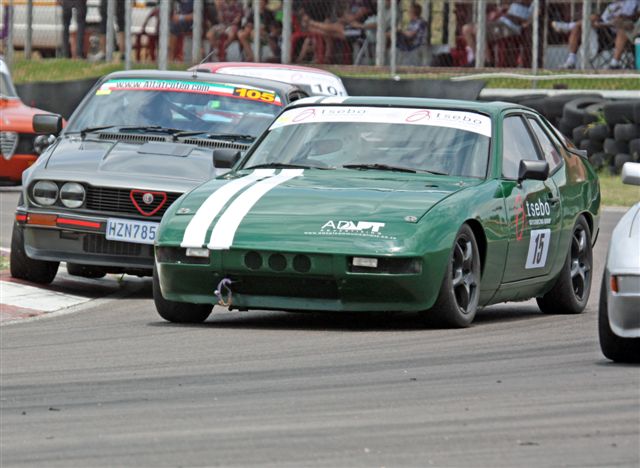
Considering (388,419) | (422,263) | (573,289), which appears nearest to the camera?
(388,419)

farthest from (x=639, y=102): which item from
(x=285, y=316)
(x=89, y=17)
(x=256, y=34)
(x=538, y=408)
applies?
(x=538, y=408)

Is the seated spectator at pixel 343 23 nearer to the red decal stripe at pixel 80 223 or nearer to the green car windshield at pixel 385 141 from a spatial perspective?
the red decal stripe at pixel 80 223

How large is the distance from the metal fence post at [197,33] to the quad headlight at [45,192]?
52.7 feet

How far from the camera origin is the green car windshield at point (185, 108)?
39.7 feet

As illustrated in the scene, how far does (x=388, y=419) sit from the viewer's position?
601 centimetres

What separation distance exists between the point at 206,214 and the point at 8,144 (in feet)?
38.2

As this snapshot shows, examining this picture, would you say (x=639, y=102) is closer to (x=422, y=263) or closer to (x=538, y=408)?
(x=422, y=263)

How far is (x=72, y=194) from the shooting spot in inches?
437

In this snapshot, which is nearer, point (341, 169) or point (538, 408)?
point (538, 408)

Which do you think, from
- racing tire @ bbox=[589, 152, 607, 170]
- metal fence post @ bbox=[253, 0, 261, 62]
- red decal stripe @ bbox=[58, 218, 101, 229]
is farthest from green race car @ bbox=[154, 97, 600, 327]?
metal fence post @ bbox=[253, 0, 261, 62]

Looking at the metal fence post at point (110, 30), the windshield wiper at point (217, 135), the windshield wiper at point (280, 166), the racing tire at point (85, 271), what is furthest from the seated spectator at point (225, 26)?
the windshield wiper at point (280, 166)

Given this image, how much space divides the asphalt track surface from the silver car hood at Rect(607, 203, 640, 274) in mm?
444

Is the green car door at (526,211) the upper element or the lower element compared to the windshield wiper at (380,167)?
lower

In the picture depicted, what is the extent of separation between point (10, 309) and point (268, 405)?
14.1 feet
